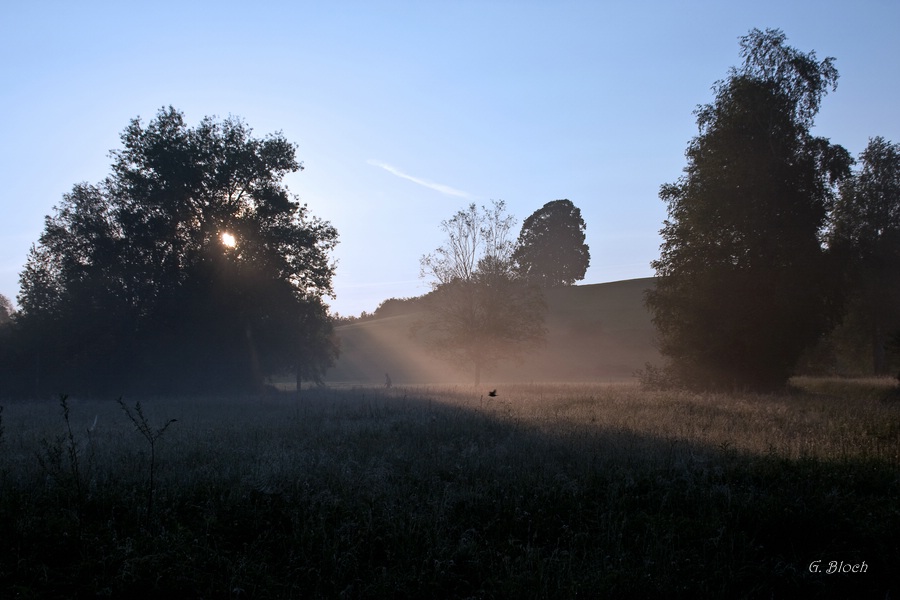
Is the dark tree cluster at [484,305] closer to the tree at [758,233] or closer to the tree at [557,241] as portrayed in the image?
the tree at [758,233]

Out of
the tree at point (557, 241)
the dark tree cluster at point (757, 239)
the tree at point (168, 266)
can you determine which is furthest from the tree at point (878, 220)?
the tree at point (557, 241)

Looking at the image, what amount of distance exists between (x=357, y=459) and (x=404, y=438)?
2.12 metres

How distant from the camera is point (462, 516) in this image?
7152 mm

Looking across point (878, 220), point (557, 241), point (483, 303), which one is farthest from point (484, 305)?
point (557, 241)

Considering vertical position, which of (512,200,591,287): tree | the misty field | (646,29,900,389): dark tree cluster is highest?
(512,200,591,287): tree

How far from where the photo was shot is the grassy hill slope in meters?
59.2

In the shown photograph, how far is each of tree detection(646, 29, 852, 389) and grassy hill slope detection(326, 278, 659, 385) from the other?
24.4 meters

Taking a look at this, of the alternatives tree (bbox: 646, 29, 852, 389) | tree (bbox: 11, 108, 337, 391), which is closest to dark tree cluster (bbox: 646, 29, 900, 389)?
tree (bbox: 646, 29, 852, 389)

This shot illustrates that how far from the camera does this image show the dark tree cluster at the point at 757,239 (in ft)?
76.1

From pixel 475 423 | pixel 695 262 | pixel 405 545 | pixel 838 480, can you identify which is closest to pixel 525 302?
pixel 695 262

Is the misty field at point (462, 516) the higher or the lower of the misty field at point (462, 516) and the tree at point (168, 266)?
the lower

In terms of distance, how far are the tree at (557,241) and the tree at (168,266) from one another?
5008cm

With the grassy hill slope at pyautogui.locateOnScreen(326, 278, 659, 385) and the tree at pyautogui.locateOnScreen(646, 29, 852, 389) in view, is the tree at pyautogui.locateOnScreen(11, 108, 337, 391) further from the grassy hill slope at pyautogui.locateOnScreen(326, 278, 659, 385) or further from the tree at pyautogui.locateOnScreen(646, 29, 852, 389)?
the tree at pyautogui.locateOnScreen(646, 29, 852, 389)

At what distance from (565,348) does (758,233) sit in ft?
137
